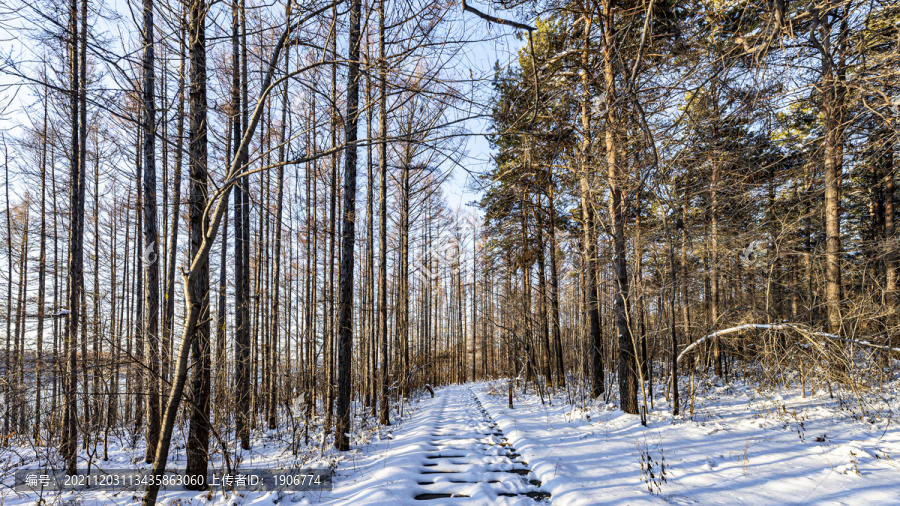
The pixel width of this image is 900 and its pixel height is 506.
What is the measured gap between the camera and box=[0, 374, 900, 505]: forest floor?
3.48m

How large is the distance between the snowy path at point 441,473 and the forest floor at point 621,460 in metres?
0.02

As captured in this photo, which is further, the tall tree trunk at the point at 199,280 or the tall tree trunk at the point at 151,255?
the tall tree trunk at the point at 151,255

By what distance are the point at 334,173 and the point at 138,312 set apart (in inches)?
324

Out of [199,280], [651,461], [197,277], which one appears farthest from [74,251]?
[651,461]

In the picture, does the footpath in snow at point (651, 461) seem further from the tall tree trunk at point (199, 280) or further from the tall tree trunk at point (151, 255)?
the tall tree trunk at point (151, 255)

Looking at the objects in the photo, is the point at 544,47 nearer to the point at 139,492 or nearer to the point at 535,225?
the point at 535,225

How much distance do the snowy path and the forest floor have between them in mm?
17

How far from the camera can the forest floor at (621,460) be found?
3.48 metres

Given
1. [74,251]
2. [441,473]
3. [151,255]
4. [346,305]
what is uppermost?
[74,251]

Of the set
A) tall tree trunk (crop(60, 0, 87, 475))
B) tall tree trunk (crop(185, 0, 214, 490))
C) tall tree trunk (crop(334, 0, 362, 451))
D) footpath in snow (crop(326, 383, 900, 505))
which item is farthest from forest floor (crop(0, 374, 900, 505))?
tall tree trunk (crop(60, 0, 87, 475))

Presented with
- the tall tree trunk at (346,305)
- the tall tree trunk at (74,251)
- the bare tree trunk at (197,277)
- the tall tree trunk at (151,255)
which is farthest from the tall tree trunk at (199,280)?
the tall tree trunk at (74,251)

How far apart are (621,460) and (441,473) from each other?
232 cm

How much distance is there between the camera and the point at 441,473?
4.34 metres

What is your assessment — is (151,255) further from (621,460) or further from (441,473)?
(621,460)
